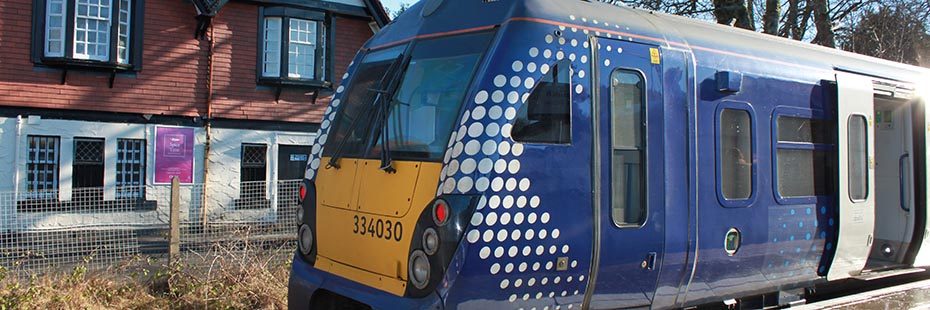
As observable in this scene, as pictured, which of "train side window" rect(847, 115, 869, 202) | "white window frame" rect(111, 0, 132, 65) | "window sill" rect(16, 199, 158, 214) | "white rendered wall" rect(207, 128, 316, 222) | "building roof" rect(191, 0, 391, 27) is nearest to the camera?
"train side window" rect(847, 115, 869, 202)

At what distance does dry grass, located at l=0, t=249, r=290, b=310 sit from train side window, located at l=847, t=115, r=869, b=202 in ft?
17.0

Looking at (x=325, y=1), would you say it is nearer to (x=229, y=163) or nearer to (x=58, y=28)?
(x=229, y=163)

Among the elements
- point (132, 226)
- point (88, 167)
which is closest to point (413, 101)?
point (132, 226)

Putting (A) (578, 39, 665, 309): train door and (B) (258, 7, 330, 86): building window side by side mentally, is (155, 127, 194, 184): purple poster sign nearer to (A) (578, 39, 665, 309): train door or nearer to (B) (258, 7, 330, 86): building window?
(B) (258, 7, 330, 86): building window

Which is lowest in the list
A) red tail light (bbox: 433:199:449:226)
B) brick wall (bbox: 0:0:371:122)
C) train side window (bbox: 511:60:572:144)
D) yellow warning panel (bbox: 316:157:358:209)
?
red tail light (bbox: 433:199:449:226)

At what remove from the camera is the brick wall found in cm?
1309

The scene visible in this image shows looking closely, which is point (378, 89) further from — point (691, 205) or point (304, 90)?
point (304, 90)

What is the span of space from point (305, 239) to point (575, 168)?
2.05 metres

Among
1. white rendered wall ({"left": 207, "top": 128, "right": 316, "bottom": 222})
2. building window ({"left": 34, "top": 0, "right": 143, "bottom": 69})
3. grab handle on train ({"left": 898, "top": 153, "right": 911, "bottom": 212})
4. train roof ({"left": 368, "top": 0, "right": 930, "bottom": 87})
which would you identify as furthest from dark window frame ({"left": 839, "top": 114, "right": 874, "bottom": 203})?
building window ({"left": 34, "top": 0, "right": 143, "bottom": 69})

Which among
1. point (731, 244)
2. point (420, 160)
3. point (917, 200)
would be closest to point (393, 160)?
point (420, 160)

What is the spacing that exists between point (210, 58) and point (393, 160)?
1189 centimetres

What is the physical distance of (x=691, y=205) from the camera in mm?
4680

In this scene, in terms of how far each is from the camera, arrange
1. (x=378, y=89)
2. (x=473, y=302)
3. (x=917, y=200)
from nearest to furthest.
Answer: (x=473, y=302), (x=378, y=89), (x=917, y=200)

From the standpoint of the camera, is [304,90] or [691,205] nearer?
[691,205]
